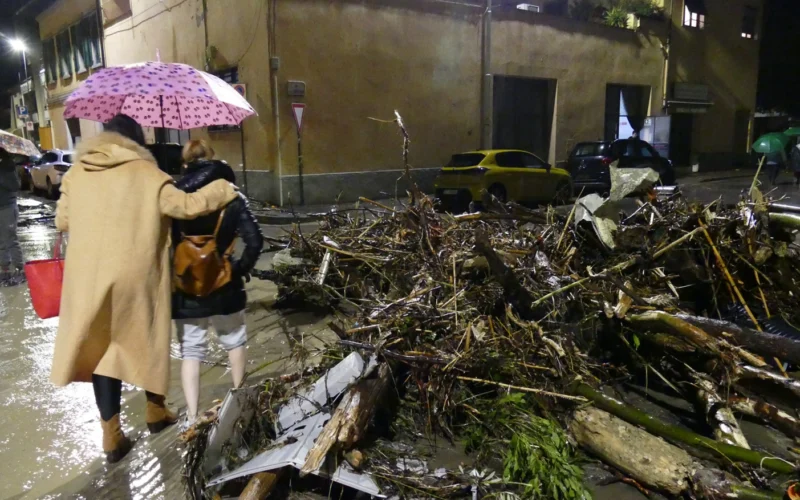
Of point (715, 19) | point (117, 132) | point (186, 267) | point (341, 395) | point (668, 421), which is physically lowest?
point (668, 421)

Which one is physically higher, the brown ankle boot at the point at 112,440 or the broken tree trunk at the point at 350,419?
the broken tree trunk at the point at 350,419

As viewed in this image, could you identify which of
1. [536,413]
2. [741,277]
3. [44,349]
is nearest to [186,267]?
[536,413]

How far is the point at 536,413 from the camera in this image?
11.2 ft

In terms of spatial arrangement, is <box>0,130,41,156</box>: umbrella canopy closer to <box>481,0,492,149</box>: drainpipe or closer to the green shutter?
<box>481,0,492,149</box>: drainpipe

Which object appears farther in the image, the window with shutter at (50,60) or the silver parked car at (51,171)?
the window with shutter at (50,60)

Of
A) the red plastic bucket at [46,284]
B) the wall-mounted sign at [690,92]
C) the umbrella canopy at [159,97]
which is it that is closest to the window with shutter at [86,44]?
the umbrella canopy at [159,97]

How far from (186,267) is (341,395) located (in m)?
1.14

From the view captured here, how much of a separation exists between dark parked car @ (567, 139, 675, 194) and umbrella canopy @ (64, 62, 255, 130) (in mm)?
12049

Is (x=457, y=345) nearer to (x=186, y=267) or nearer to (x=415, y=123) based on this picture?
(x=186, y=267)

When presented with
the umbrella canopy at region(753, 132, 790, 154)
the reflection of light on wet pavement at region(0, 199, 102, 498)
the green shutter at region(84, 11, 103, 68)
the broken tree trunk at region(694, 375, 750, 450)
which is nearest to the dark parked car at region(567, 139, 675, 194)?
the umbrella canopy at region(753, 132, 790, 154)

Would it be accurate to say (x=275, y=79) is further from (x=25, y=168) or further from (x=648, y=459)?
(x=648, y=459)

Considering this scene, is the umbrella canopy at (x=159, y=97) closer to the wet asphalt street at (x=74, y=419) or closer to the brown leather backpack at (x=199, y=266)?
the brown leather backpack at (x=199, y=266)

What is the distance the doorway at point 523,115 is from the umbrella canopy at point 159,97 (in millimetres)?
16261

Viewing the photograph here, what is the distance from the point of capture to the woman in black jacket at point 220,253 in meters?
3.28
